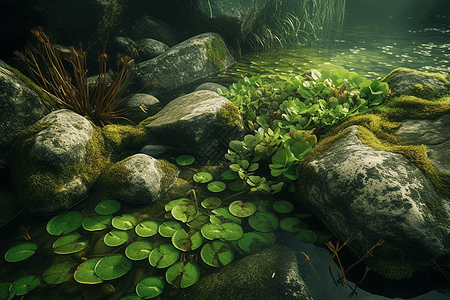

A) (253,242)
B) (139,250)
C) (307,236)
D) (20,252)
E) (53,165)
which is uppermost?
(53,165)

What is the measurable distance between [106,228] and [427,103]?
339 cm

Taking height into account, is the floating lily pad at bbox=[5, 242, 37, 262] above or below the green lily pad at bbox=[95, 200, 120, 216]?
above

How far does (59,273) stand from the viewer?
6.84 ft

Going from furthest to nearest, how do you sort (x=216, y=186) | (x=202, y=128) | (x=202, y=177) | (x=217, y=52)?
(x=217, y=52) → (x=202, y=128) → (x=202, y=177) → (x=216, y=186)

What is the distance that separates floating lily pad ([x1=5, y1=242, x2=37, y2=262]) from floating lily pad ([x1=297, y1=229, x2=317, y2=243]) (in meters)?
2.22

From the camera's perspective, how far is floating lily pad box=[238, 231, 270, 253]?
7.63 feet

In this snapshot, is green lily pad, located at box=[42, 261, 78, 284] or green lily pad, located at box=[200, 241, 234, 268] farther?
green lily pad, located at box=[200, 241, 234, 268]

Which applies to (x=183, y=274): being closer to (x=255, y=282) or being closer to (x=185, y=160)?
(x=255, y=282)

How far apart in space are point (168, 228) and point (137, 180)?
24.2 inches

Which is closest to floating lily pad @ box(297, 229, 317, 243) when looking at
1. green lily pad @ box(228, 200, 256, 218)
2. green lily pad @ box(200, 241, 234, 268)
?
green lily pad @ box(228, 200, 256, 218)

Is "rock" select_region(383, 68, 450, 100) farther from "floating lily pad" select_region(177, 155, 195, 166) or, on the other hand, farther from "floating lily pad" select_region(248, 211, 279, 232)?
"floating lily pad" select_region(177, 155, 195, 166)

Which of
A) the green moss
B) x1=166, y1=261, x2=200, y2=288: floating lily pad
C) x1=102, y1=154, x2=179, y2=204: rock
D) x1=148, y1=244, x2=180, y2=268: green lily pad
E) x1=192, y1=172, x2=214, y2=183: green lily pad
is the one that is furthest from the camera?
the green moss

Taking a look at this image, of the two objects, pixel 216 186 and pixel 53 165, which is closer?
pixel 53 165

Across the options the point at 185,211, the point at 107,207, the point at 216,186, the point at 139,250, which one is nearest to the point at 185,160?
the point at 216,186
